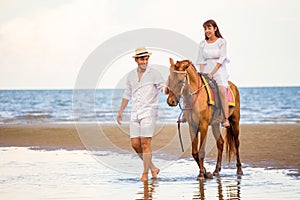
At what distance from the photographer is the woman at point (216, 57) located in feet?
35.8

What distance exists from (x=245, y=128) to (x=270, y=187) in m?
13.3

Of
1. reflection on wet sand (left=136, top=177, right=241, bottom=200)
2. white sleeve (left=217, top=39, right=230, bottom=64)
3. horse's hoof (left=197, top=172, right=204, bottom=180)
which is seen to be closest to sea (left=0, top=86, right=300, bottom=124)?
white sleeve (left=217, top=39, right=230, bottom=64)

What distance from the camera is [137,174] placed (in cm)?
1142

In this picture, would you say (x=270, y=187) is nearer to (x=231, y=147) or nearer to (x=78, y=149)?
(x=231, y=147)

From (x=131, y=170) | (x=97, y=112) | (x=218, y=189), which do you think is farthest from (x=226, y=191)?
(x=97, y=112)

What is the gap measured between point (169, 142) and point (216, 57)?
7425mm

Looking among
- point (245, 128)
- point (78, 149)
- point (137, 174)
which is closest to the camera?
point (137, 174)

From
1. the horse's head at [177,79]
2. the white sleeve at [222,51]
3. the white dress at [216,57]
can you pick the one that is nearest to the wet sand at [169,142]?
the white dress at [216,57]

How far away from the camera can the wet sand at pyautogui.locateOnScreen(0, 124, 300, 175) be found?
13.8 metres

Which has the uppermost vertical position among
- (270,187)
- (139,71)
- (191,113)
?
(139,71)

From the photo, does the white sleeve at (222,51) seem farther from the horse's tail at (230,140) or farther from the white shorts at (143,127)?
the horse's tail at (230,140)

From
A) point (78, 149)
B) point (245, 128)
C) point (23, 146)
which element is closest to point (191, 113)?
point (78, 149)

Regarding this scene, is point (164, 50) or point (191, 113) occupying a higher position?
point (164, 50)

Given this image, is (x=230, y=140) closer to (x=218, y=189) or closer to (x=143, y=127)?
(x=143, y=127)
